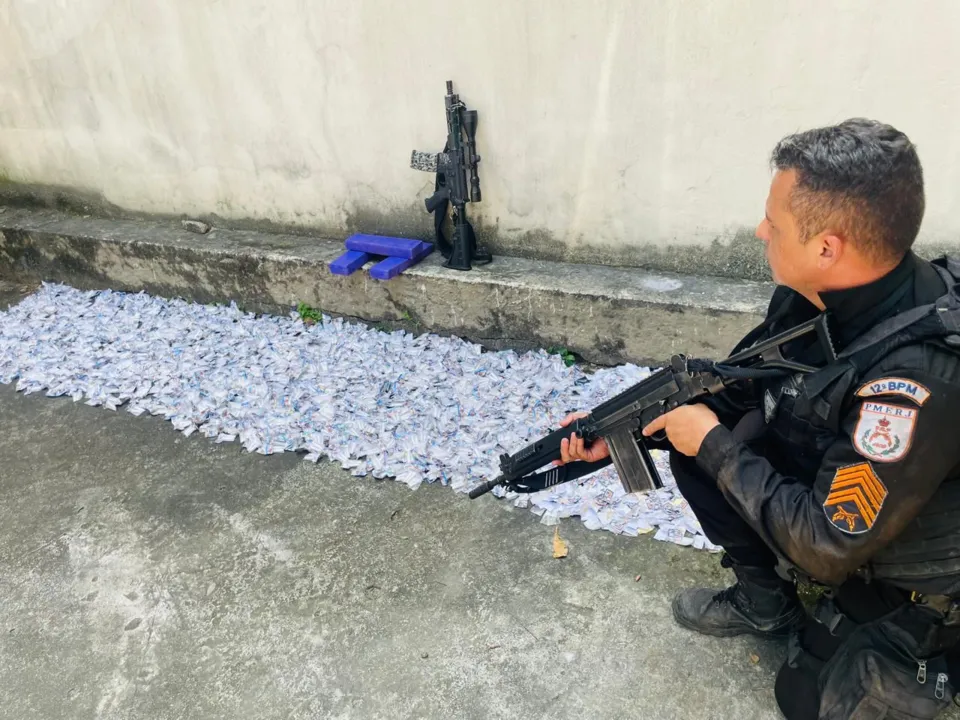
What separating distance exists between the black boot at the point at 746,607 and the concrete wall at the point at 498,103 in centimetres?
170

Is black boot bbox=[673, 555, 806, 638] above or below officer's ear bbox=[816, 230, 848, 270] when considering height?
below

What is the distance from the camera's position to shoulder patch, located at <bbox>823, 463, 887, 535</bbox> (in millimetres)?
1365

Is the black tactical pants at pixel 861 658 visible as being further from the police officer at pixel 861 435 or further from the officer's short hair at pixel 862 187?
the officer's short hair at pixel 862 187

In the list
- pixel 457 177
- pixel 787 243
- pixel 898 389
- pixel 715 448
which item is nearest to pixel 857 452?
pixel 898 389

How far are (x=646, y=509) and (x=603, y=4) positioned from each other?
7.16 feet

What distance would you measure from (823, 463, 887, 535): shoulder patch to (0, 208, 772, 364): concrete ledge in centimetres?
173

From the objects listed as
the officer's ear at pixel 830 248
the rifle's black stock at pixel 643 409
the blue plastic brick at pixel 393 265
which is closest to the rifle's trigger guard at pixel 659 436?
the rifle's black stock at pixel 643 409

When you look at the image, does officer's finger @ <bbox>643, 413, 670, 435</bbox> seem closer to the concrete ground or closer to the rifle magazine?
the rifle magazine

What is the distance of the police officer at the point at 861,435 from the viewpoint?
136 centimetres

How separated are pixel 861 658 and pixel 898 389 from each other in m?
0.72

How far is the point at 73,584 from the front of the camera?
264 cm

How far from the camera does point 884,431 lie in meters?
1.35

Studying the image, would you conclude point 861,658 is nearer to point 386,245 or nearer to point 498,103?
point 498,103

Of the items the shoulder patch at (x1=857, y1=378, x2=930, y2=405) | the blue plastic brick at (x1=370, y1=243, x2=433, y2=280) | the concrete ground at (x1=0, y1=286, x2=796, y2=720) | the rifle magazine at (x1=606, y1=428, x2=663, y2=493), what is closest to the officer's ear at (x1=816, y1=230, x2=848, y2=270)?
the shoulder patch at (x1=857, y1=378, x2=930, y2=405)
